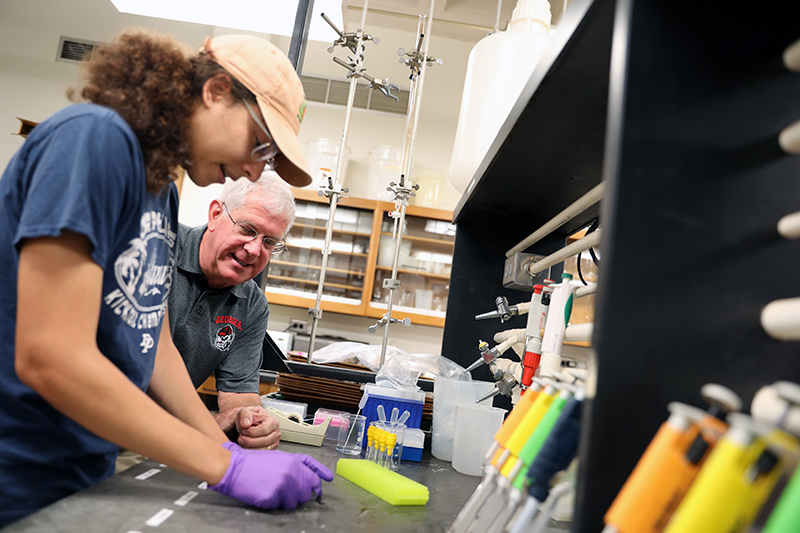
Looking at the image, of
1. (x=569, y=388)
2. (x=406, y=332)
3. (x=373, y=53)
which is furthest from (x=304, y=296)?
(x=569, y=388)

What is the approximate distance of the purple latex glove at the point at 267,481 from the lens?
85 centimetres

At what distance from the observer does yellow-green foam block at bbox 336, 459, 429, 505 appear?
39.1 inches

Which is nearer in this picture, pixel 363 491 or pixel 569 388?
pixel 569 388

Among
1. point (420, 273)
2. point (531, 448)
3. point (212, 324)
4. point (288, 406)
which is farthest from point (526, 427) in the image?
point (420, 273)

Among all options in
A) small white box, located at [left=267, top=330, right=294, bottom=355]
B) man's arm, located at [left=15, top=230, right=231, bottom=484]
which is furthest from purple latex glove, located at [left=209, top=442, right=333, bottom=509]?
small white box, located at [left=267, top=330, right=294, bottom=355]

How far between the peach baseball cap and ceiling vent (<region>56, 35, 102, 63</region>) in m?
4.94

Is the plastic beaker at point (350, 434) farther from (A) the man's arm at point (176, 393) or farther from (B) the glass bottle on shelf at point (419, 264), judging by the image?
(B) the glass bottle on shelf at point (419, 264)

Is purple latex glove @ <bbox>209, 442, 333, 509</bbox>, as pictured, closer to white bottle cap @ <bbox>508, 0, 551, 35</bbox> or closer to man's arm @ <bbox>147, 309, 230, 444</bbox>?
man's arm @ <bbox>147, 309, 230, 444</bbox>

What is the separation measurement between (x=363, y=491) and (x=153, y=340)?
50 centimetres

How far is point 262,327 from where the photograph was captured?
6.18 ft

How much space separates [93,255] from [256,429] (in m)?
0.71

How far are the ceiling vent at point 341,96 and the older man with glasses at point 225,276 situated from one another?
3.73 m

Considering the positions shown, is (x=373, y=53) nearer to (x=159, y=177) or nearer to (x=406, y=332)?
(x=406, y=332)

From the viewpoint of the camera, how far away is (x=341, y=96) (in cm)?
527
